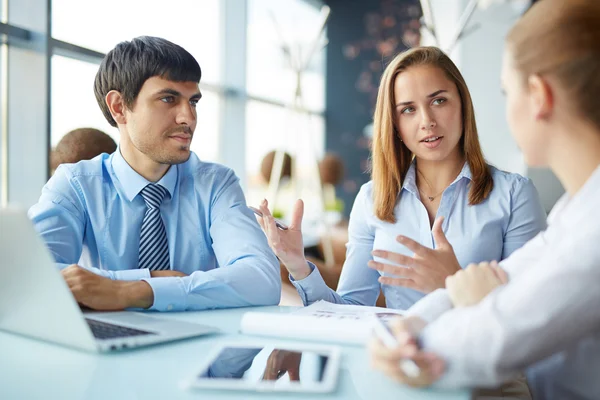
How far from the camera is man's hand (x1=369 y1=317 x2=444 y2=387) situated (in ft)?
2.72

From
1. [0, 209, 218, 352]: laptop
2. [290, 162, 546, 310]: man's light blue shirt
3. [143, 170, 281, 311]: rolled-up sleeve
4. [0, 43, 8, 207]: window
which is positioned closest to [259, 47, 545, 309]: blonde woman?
[290, 162, 546, 310]: man's light blue shirt

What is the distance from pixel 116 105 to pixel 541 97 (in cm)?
149

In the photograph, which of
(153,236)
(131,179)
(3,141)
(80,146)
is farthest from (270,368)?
(3,141)

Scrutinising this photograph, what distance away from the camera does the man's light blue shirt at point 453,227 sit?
1937 millimetres

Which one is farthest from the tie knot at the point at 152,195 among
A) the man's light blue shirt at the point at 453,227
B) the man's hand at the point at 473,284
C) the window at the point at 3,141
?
the window at the point at 3,141

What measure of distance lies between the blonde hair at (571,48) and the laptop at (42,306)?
80cm

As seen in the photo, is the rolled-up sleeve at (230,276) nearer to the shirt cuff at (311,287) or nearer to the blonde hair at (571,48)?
the shirt cuff at (311,287)

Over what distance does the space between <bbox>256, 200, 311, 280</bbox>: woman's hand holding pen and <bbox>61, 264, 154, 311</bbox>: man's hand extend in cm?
46

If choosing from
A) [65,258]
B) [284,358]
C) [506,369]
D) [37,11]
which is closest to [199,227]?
[65,258]

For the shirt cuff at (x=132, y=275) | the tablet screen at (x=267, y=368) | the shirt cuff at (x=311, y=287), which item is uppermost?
the shirt cuff at (x=132, y=275)

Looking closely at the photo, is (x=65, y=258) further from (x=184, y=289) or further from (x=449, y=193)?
(x=449, y=193)

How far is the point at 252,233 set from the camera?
1.76 meters

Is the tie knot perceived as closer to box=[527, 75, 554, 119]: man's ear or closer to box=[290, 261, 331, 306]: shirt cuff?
box=[290, 261, 331, 306]: shirt cuff

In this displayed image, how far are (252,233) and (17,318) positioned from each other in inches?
29.9
